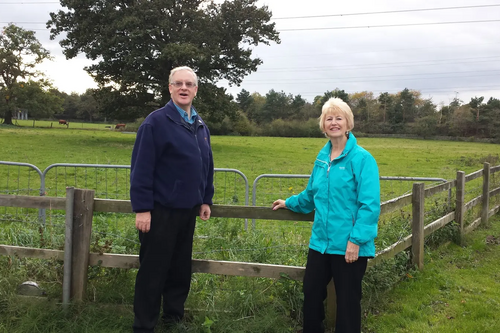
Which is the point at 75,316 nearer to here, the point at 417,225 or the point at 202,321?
the point at 202,321

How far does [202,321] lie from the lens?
362 cm

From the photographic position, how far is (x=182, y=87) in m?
3.29

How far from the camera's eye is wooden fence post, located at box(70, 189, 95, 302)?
146 inches

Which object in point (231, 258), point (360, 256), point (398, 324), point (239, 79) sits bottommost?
point (398, 324)

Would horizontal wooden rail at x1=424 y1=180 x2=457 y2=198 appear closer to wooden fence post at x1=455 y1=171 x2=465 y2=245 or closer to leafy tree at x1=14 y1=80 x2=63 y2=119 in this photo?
wooden fence post at x1=455 y1=171 x2=465 y2=245

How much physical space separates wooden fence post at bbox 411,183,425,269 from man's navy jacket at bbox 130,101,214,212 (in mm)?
3193

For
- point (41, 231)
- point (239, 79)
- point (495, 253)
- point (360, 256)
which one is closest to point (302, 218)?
point (360, 256)

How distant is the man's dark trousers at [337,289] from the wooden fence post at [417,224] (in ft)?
8.25

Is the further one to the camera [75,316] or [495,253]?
[495,253]

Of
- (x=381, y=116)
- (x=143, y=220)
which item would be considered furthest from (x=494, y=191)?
(x=381, y=116)

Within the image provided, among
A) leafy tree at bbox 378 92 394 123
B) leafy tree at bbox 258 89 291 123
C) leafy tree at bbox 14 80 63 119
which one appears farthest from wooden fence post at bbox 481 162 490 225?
leafy tree at bbox 378 92 394 123

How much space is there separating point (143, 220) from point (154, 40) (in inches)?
1050

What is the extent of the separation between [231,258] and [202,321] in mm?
1036

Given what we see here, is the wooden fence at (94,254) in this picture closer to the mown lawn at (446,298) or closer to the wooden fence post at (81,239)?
the wooden fence post at (81,239)
